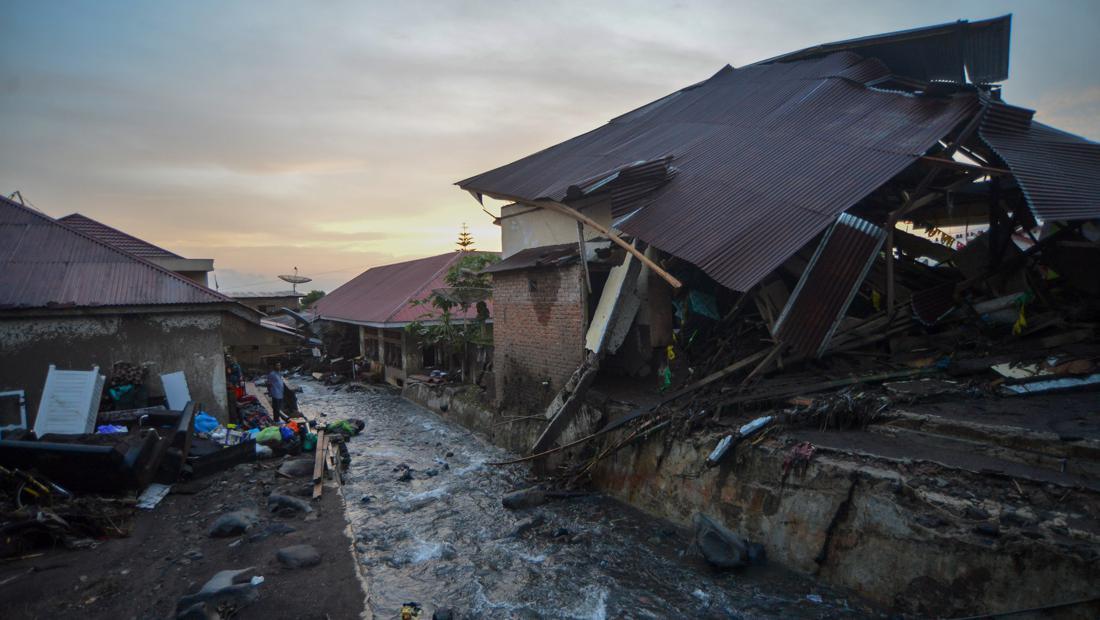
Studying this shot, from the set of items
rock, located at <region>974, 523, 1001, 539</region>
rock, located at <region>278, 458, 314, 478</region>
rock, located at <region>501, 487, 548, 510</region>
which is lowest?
rock, located at <region>501, 487, 548, 510</region>

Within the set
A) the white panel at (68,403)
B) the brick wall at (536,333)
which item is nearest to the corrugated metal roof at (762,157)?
the brick wall at (536,333)

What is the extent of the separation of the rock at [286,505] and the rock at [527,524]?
270 cm

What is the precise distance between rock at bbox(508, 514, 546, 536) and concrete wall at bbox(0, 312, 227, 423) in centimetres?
622

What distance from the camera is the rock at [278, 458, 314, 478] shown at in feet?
30.3

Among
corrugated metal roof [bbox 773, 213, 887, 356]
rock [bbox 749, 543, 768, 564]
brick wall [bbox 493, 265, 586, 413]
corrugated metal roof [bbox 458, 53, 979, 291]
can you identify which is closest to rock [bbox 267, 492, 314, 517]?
brick wall [bbox 493, 265, 586, 413]

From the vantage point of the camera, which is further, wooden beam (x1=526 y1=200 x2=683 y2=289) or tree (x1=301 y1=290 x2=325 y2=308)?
tree (x1=301 y1=290 x2=325 y2=308)

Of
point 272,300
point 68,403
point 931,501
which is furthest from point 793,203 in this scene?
point 272,300

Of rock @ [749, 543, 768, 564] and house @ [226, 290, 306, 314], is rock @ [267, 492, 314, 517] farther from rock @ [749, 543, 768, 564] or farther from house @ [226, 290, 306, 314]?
house @ [226, 290, 306, 314]

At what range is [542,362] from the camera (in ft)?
36.5

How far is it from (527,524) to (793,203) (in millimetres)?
5629

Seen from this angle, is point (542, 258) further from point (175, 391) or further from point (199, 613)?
point (199, 613)

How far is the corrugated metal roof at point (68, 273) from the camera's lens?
9094 millimetres

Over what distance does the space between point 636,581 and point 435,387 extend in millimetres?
11116

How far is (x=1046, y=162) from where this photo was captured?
7844 millimetres
